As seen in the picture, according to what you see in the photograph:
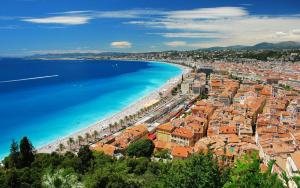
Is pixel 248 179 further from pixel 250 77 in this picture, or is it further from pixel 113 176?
pixel 250 77

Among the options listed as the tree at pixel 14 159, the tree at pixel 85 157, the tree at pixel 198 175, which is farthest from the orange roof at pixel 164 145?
the tree at pixel 198 175

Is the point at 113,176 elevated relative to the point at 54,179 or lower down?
lower down

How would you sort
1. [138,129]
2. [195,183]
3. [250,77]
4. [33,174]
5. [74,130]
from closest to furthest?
[195,183]
[33,174]
[138,129]
[74,130]
[250,77]

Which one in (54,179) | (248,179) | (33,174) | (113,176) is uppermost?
(248,179)

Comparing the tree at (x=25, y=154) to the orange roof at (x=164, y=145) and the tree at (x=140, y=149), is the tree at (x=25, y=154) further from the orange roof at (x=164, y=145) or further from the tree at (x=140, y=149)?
the orange roof at (x=164, y=145)

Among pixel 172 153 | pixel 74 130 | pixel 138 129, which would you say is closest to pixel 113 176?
pixel 172 153

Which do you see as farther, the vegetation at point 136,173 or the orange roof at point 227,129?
the orange roof at point 227,129

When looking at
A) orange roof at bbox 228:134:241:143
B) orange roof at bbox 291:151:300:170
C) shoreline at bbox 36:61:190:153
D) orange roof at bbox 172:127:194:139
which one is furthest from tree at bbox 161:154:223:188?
shoreline at bbox 36:61:190:153
